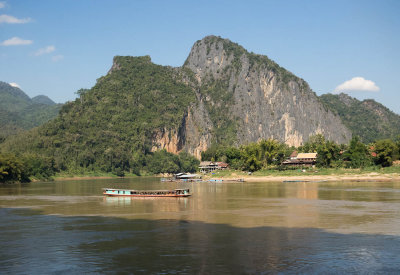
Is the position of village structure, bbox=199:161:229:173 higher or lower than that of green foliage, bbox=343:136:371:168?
lower

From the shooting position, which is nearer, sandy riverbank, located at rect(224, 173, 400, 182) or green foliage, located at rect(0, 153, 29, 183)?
sandy riverbank, located at rect(224, 173, 400, 182)

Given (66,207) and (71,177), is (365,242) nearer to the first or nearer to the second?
(66,207)

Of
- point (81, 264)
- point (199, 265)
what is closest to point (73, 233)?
point (81, 264)

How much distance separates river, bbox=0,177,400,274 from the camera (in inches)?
808

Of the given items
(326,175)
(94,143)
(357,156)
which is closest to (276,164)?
(326,175)

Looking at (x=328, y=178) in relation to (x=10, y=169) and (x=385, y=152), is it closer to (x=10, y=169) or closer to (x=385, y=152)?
(x=385, y=152)

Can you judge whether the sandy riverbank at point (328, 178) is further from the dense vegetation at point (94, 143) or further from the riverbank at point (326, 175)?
the dense vegetation at point (94, 143)

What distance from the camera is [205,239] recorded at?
26.6 m

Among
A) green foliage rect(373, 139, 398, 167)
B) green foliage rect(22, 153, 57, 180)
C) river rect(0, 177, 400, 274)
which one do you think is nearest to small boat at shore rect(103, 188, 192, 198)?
river rect(0, 177, 400, 274)

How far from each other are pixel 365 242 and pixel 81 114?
178303 mm

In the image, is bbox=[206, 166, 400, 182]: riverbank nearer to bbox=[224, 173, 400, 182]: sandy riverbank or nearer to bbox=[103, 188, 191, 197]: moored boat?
bbox=[224, 173, 400, 182]: sandy riverbank

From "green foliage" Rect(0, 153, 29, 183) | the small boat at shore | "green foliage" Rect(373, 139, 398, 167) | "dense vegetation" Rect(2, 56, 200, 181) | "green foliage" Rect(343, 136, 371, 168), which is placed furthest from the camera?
"dense vegetation" Rect(2, 56, 200, 181)

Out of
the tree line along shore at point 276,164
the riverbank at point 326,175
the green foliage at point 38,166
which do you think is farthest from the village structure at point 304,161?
the green foliage at point 38,166

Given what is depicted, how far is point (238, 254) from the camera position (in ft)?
74.1
